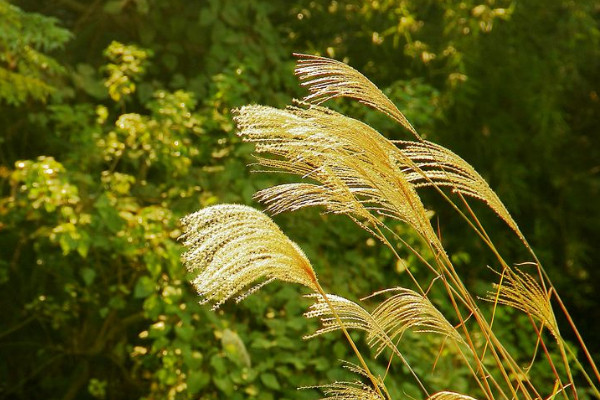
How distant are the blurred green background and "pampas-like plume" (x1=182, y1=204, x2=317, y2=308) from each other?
63.3 inches

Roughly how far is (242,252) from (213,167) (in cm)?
222

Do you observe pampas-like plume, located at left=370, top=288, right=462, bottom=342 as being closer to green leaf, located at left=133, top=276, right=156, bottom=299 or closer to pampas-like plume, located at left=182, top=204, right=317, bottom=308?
pampas-like plume, located at left=182, top=204, right=317, bottom=308

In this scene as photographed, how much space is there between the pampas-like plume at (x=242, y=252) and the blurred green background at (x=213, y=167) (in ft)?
5.28

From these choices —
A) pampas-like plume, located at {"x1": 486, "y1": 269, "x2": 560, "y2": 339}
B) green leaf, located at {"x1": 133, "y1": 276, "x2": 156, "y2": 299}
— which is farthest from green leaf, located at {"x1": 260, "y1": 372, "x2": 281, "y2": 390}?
pampas-like plume, located at {"x1": 486, "y1": 269, "x2": 560, "y2": 339}

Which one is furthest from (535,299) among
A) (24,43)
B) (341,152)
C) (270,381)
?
(24,43)

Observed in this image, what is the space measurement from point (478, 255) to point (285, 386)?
5.36 ft

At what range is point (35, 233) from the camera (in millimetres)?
3445

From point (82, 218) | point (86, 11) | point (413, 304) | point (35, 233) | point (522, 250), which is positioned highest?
point (413, 304)

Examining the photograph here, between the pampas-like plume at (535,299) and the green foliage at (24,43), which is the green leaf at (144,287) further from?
the pampas-like plume at (535,299)

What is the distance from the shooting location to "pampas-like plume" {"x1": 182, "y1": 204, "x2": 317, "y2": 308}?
1.38 metres

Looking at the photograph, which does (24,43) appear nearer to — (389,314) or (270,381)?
(270,381)

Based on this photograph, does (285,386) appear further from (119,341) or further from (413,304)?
(413,304)

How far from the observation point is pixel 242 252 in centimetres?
138

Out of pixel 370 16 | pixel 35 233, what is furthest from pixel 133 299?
pixel 370 16
